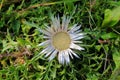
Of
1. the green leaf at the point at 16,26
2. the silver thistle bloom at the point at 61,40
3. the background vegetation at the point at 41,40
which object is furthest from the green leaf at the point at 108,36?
the green leaf at the point at 16,26

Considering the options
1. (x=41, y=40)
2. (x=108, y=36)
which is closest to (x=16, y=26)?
(x=41, y=40)

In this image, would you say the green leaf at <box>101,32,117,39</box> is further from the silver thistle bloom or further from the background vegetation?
the silver thistle bloom

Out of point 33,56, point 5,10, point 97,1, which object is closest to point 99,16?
point 97,1

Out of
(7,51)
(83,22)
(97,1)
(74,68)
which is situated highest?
(97,1)

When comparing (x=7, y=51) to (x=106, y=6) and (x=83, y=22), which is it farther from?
(x=106, y=6)

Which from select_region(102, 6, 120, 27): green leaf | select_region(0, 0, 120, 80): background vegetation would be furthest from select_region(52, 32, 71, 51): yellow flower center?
select_region(102, 6, 120, 27): green leaf

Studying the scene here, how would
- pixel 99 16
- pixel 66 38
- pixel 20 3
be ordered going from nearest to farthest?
pixel 66 38
pixel 99 16
pixel 20 3

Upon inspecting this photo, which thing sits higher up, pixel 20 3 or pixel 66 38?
pixel 20 3
